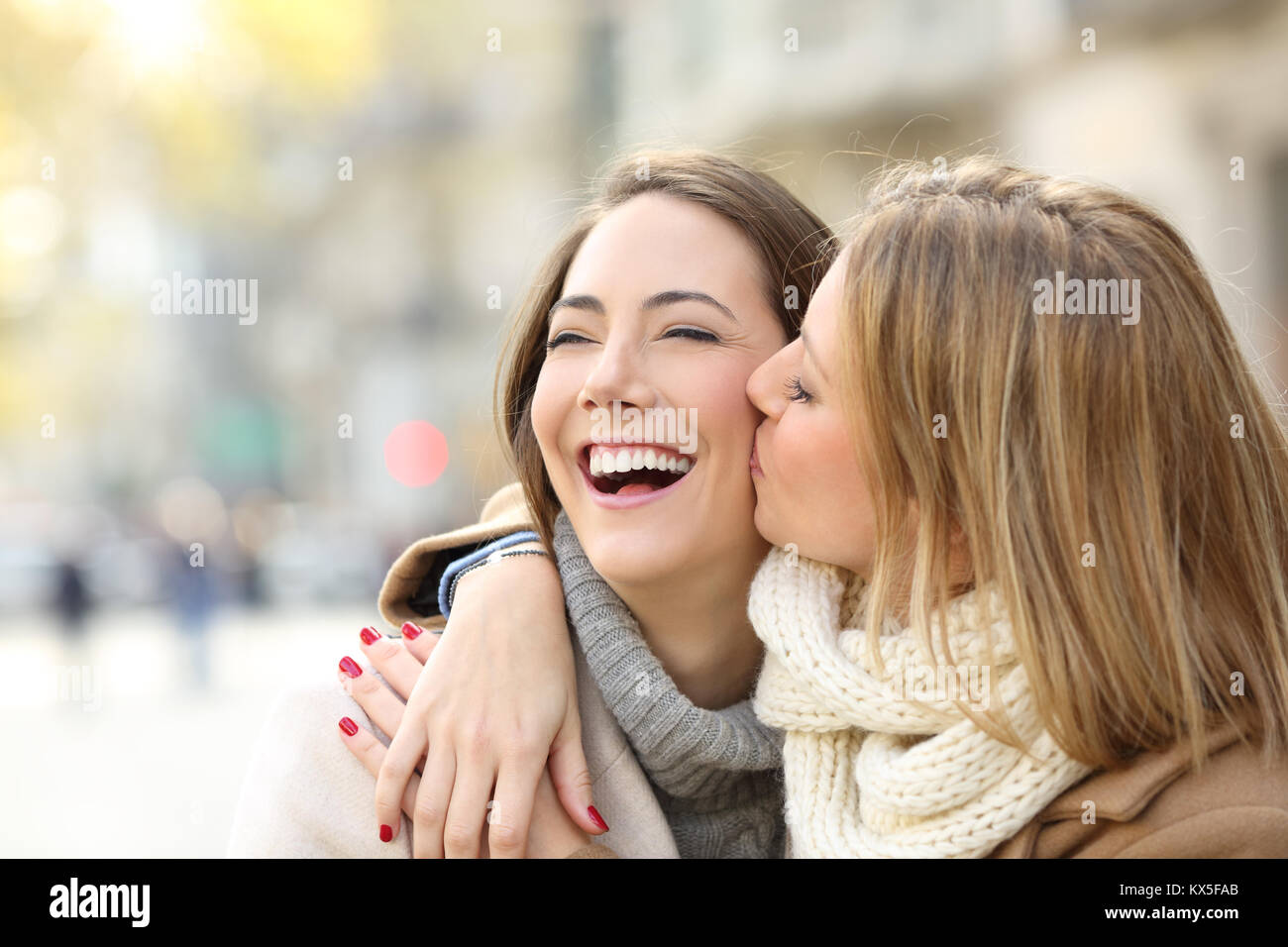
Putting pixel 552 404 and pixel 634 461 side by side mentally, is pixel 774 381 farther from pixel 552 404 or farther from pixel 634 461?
pixel 552 404

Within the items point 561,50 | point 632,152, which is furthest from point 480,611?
point 561,50

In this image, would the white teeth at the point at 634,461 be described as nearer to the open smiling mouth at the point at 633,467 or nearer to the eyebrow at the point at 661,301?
the open smiling mouth at the point at 633,467

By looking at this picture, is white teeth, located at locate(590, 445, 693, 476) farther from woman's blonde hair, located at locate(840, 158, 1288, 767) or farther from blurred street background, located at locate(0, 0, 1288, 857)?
blurred street background, located at locate(0, 0, 1288, 857)

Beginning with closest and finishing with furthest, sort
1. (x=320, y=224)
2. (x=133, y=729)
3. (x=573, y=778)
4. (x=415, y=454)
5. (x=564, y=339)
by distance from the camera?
(x=573, y=778) → (x=564, y=339) → (x=133, y=729) → (x=320, y=224) → (x=415, y=454)

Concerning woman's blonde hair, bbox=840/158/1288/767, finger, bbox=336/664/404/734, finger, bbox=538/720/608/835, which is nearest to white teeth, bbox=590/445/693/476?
woman's blonde hair, bbox=840/158/1288/767

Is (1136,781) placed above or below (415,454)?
below

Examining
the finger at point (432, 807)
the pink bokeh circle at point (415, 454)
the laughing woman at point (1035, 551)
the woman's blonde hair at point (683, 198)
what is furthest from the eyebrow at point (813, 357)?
the pink bokeh circle at point (415, 454)

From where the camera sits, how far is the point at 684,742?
8.54ft

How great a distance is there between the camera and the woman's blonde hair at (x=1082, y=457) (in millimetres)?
2262

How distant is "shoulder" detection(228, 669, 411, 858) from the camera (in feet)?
8.36

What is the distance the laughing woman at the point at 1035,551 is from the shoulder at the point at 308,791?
0.44 meters

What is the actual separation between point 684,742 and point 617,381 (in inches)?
30.7

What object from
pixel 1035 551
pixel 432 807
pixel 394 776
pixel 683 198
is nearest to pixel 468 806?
pixel 432 807

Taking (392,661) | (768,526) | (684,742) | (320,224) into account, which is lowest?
(684,742)
